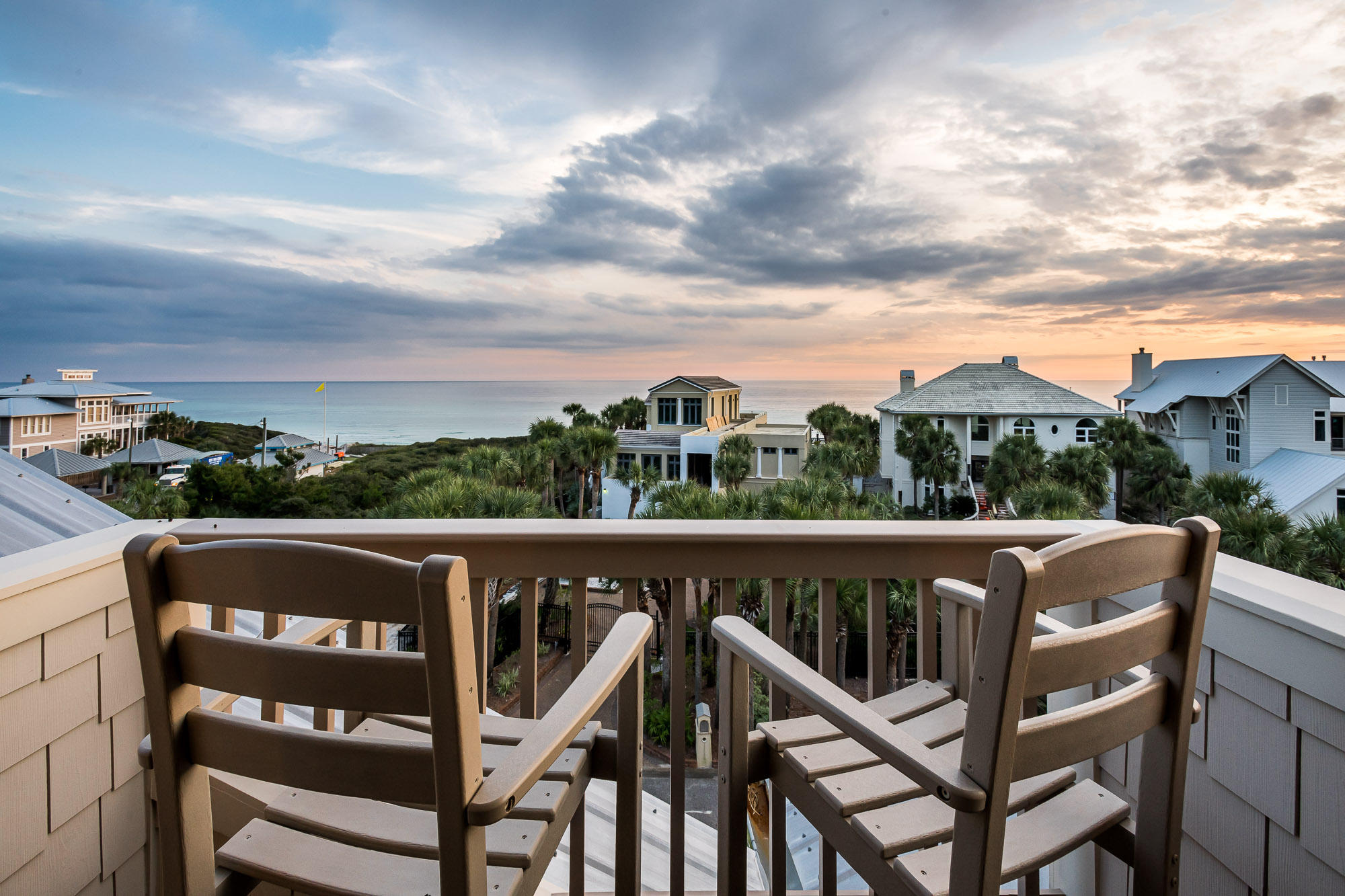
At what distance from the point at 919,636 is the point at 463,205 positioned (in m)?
14.9

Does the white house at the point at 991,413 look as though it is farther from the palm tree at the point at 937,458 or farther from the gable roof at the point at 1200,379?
the gable roof at the point at 1200,379

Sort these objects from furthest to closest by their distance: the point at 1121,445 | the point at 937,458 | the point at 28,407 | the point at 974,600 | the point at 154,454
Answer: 1. the point at 937,458
2. the point at 154,454
3. the point at 1121,445
4. the point at 28,407
5. the point at 974,600

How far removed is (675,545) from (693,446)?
1986 centimetres

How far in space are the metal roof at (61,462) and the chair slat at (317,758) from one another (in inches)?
599

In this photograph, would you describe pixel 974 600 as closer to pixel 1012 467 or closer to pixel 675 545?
pixel 675 545

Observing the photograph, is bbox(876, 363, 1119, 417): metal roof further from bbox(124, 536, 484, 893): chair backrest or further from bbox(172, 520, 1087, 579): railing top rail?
bbox(124, 536, 484, 893): chair backrest

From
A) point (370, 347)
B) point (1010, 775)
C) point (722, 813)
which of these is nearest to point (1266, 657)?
point (1010, 775)

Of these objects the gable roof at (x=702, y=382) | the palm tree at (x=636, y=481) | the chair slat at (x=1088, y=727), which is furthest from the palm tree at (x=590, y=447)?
the chair slat at (x=1088, y=727)

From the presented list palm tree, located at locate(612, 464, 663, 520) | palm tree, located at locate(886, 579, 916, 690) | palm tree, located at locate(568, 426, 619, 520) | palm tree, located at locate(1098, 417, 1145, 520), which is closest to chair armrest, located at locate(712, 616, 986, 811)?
palm tree, located at locate(886, 579, 916, 690)

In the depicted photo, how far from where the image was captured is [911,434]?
23234 mm

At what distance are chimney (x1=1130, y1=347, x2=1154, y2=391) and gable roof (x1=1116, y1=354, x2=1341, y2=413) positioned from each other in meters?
0.16

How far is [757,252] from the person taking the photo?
1083 inches

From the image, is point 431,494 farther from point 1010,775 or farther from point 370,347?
point 370,347

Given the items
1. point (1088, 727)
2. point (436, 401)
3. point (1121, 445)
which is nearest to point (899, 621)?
point (1088, 727)
